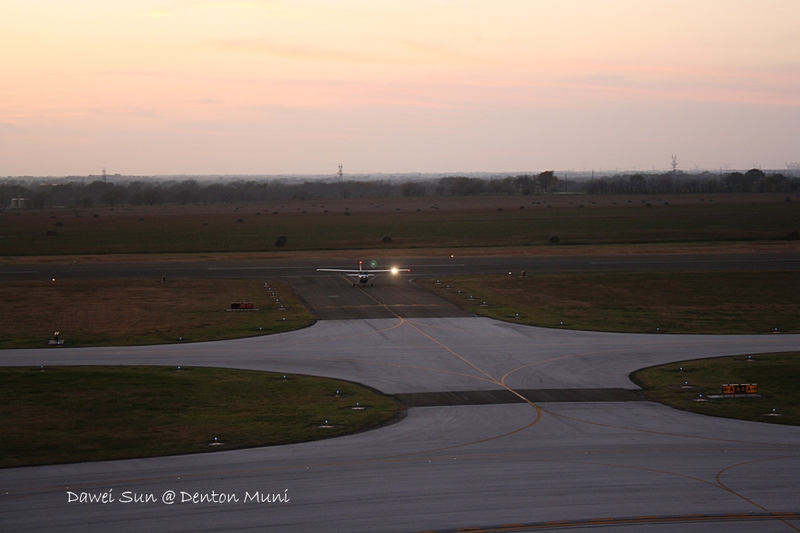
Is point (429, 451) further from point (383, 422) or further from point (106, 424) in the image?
point (106, 424)

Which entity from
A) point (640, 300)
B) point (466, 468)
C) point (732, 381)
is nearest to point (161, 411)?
point (466, 468)

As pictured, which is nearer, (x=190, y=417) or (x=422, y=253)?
(x=190, y=417)

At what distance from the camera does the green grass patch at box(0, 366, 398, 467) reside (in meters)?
24.8

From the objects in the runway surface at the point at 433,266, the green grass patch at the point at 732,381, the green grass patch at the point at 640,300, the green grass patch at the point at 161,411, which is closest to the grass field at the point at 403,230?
→ the runway surface at the point at 433,266

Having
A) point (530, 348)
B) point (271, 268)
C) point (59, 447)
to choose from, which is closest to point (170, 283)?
point (271, 268)

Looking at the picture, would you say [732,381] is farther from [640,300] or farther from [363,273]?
[363,273]

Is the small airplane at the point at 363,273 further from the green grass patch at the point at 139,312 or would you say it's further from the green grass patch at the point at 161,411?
the green grass patch at the point at 161,411

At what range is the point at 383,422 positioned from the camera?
27828mm

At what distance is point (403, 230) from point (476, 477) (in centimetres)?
10895

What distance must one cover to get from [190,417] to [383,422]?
776 cm

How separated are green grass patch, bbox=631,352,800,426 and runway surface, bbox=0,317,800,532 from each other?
1.28 meters

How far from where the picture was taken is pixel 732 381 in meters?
34.0

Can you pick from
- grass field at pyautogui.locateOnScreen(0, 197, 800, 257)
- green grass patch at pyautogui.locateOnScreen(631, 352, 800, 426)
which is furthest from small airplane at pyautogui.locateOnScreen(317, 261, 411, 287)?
green grass patch at pyautogui.locateOnScreen(631, 352, 800, 426)

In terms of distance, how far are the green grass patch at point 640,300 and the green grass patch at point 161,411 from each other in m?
22.1
